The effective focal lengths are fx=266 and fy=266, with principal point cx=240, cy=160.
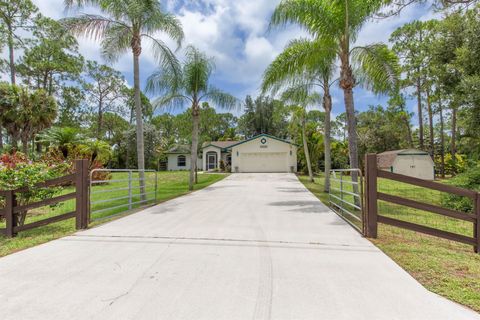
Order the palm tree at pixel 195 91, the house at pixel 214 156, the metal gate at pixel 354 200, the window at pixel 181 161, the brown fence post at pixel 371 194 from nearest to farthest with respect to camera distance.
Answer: the brown fence post at pixel 371 194, the metal gate at pixel 354 200, the palm tree at pixel 195 91, the house at pixel 214 156, the window at pixel 181 161

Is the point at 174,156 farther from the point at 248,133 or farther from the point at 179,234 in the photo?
the point at 179,234

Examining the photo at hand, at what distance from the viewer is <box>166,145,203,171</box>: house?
107ft

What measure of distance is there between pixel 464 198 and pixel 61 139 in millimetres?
18417

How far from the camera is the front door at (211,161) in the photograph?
30.2 m

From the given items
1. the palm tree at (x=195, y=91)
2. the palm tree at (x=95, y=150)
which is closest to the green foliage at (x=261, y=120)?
the palm tree at (x=195, y=91)

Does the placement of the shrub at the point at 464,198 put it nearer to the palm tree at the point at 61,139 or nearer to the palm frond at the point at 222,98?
the palm frond at the point at 222,98

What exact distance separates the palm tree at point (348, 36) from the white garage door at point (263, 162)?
56.9ft

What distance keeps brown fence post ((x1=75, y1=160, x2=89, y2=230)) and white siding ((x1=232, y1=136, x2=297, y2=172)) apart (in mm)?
21037

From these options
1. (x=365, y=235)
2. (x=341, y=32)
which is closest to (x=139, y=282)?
(x=365, y=235)

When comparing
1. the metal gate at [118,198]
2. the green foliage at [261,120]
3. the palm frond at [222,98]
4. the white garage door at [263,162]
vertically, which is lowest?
the metal gate at [118,198]

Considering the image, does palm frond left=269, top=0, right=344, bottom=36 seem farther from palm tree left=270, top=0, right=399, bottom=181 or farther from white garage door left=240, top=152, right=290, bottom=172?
white garage door left=240, top=152, right=290, bottom=172

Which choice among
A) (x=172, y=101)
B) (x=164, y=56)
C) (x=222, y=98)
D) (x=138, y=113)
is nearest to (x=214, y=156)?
(x=222, y=98)

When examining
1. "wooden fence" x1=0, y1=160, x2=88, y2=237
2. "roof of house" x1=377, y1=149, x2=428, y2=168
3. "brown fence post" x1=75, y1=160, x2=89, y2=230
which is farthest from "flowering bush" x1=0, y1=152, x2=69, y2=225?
"roof of house" x1=377, y1=149, x2=428, y2=168

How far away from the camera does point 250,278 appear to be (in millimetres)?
3039
